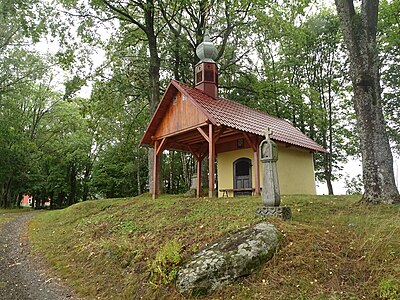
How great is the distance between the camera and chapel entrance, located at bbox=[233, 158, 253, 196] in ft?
42.6

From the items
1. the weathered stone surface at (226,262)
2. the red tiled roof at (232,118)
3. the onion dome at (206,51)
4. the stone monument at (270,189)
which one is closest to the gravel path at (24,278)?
the weathered stone surface at (226,262)

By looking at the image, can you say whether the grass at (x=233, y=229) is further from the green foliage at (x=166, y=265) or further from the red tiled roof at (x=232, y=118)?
the red tiled roof at (x=232, y=118)

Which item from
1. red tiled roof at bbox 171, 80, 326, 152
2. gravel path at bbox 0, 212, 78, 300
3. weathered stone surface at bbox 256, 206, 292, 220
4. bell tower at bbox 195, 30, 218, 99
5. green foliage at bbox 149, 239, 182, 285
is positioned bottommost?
gravel path at bbox 0, 212, 78, 300

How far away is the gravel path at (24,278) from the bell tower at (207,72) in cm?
880

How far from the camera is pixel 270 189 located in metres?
6.07

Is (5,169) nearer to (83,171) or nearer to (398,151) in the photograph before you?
(83,171)

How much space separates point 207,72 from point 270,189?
8.44 m

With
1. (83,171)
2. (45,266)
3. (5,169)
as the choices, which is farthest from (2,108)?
(45,266)

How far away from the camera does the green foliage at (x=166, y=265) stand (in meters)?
4.74

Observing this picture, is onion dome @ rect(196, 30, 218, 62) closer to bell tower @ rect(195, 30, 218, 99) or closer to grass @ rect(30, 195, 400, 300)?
bell tower @ rect(195, 30, 218, 99)

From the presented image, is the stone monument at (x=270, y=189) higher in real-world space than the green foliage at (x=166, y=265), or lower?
higher

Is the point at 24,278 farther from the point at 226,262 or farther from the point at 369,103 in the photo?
the point at 369,103

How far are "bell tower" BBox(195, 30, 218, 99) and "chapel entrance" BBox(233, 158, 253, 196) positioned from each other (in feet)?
10.2

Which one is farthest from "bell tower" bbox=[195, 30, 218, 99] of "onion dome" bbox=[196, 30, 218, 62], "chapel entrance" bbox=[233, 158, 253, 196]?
"chapel entrance" bbox=[233, 158, 253, 196]
